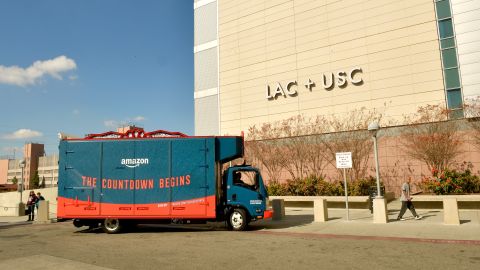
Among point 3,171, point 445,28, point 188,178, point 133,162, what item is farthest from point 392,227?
point 3,171

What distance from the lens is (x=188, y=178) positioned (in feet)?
43.6

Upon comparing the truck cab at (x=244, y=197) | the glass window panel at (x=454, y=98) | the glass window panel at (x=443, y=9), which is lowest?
the truck cab at (x=244, y=197)

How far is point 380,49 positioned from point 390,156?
8.33 m

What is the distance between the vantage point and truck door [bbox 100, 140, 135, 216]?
1334cm

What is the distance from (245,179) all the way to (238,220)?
5.37 ft

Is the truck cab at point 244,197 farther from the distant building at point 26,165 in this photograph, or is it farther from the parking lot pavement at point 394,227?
the distant building at point 26,165

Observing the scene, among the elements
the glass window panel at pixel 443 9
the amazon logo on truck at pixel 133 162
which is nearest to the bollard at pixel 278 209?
the amazon logo on truck at pixel 133 162

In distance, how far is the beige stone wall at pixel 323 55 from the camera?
82.8ft

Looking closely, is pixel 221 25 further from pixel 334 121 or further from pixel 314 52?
pixel 334 121

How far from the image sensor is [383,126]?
25750mm

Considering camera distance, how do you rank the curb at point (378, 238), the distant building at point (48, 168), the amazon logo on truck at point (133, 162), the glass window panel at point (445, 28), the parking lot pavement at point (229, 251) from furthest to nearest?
the distant building at point (48, 168), the glass window panel at point (445, 28), the amazon logo on truck at point (133, 162), the curb at point (378, 238), the parking lot pavement at point (229, 251)

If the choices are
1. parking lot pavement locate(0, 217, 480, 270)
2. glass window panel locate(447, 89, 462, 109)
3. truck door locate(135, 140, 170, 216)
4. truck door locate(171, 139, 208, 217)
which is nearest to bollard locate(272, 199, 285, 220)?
parking lot pavement locate(0, 217, 480, 270)

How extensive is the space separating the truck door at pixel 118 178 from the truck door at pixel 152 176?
9.4 inches

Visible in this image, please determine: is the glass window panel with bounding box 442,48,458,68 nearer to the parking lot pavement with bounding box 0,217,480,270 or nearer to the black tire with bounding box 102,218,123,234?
the parking lot pavement with bounding box 0,217,480,270
